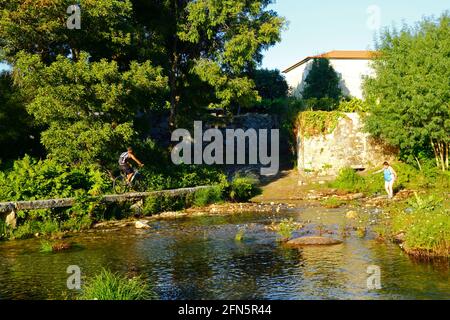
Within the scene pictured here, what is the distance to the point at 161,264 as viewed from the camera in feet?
41.8

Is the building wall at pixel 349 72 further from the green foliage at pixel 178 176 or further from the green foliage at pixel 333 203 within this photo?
the green foliage at pixel 333 203

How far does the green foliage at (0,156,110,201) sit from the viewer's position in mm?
18891

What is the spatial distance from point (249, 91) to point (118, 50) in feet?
24.3

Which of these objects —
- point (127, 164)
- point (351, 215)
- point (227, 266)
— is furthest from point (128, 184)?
point (227, 266)

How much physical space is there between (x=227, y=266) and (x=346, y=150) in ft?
65.0

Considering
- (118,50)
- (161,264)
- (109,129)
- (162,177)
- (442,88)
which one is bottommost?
(161,264)

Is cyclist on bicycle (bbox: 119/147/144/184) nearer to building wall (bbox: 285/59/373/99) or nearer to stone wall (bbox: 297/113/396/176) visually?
stone wall (bbox: 297/113/396/176)

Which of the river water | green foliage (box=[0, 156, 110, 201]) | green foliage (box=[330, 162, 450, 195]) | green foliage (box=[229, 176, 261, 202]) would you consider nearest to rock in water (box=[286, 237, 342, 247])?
the river water

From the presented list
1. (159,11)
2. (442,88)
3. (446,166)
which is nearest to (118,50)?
(159,11)

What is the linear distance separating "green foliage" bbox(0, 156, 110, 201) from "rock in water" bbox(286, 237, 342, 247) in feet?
31.2

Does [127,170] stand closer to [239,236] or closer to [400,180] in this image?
[239,236]

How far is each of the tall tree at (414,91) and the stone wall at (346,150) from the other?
119 centimetres

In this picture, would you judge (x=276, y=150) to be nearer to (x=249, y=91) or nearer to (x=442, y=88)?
(x=249, y=91)

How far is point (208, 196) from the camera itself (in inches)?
968
